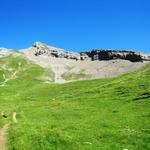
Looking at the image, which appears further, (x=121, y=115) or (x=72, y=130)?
(x=121, y=115)

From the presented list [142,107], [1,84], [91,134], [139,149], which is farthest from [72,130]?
[1,84]

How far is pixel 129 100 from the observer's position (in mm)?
71125

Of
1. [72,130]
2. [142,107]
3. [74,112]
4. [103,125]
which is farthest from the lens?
[74,112]

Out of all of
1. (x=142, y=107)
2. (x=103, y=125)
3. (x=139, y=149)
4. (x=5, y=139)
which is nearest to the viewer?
(x=139, y=149)

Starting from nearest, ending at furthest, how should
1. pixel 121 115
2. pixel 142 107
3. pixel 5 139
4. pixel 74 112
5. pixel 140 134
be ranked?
pixel 140 134 < pixel 5 139 < pixel 121 115 < pixel 142 107 < pixel 74 112

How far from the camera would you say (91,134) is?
39.0m

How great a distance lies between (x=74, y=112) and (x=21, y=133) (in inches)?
874

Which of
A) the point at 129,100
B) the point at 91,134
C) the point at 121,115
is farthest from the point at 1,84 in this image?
the point at 91,134

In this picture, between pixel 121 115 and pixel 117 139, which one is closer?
pixel 117 139

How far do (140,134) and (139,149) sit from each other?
19.0 feet

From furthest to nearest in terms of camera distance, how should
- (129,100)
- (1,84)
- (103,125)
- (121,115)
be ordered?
(1,84) < (129,100) < (121,115) < (103,125)

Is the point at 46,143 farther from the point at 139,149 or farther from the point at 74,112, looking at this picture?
the point at 74,112

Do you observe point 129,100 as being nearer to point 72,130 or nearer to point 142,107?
point 142,107

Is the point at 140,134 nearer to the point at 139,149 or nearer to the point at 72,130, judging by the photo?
the point at 139,149
